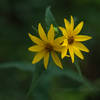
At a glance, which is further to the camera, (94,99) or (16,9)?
(16,9)

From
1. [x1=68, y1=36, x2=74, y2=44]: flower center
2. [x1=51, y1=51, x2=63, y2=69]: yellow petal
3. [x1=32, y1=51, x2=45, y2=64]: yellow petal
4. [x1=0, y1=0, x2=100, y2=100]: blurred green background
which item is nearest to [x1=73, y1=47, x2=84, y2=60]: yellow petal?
[x1=68, y1=36, x2=74, y2=44]: flower center

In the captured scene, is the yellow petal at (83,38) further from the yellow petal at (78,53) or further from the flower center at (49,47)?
the flower center at (49,47)

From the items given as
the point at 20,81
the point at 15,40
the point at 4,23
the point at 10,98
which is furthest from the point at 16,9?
the point at 10,98

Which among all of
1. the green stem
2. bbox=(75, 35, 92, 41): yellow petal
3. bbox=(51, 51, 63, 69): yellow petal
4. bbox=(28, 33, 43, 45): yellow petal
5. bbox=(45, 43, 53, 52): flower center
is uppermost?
bbox=(28, 33, 43, 45): yellow petal

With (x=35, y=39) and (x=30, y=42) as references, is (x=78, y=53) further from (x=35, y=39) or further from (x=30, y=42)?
(x=30, y=42)

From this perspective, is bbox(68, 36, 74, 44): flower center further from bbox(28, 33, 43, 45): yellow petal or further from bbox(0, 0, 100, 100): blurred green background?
bbox(0, 0, 100, 100): blurred green background

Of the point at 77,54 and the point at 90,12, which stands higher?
the point at 90,12

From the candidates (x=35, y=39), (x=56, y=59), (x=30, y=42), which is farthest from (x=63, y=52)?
(x=30, y=42)

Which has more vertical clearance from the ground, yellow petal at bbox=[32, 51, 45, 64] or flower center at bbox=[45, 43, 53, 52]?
flower center at bbox=[45, 43, 53, 52]

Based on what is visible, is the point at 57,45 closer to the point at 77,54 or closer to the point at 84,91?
the point at 77,54
